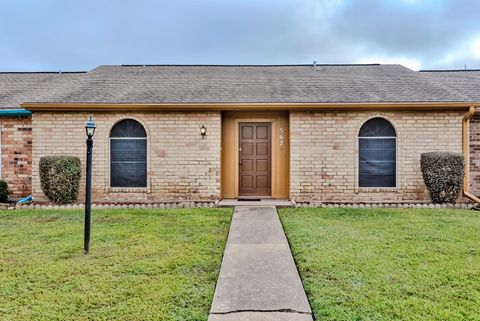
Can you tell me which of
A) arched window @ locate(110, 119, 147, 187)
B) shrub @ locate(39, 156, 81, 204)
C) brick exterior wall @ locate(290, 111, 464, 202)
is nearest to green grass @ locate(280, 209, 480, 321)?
brick exterior wall @ locate(290, 111, 464, 202)

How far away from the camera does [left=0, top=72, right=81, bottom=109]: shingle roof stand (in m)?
10.2

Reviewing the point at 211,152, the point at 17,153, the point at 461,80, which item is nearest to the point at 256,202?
the point at 211,152

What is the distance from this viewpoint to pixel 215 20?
1137 inches

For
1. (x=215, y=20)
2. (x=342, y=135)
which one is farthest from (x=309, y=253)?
(x=215, y=20)

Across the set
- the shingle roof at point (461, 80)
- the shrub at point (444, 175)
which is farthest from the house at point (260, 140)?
the shingle roof at point (461, 80)

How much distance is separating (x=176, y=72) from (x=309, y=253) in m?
9.83

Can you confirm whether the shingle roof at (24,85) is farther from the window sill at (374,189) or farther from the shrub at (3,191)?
the window sill at (374,189)

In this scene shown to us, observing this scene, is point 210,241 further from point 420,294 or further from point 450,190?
point 450,190

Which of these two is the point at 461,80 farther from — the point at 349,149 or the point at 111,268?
the point at 111,268

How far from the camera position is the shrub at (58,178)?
8.41 meters

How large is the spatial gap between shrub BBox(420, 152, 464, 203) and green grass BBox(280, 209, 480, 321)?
5.02ft

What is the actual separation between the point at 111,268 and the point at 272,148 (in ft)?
20.5

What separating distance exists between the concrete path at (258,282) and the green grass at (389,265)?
0.15 m

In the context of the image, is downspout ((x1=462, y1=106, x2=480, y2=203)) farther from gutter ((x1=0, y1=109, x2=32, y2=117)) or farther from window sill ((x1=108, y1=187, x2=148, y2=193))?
gutter ((x1=0, y1=109, x2=32, y2=117))
